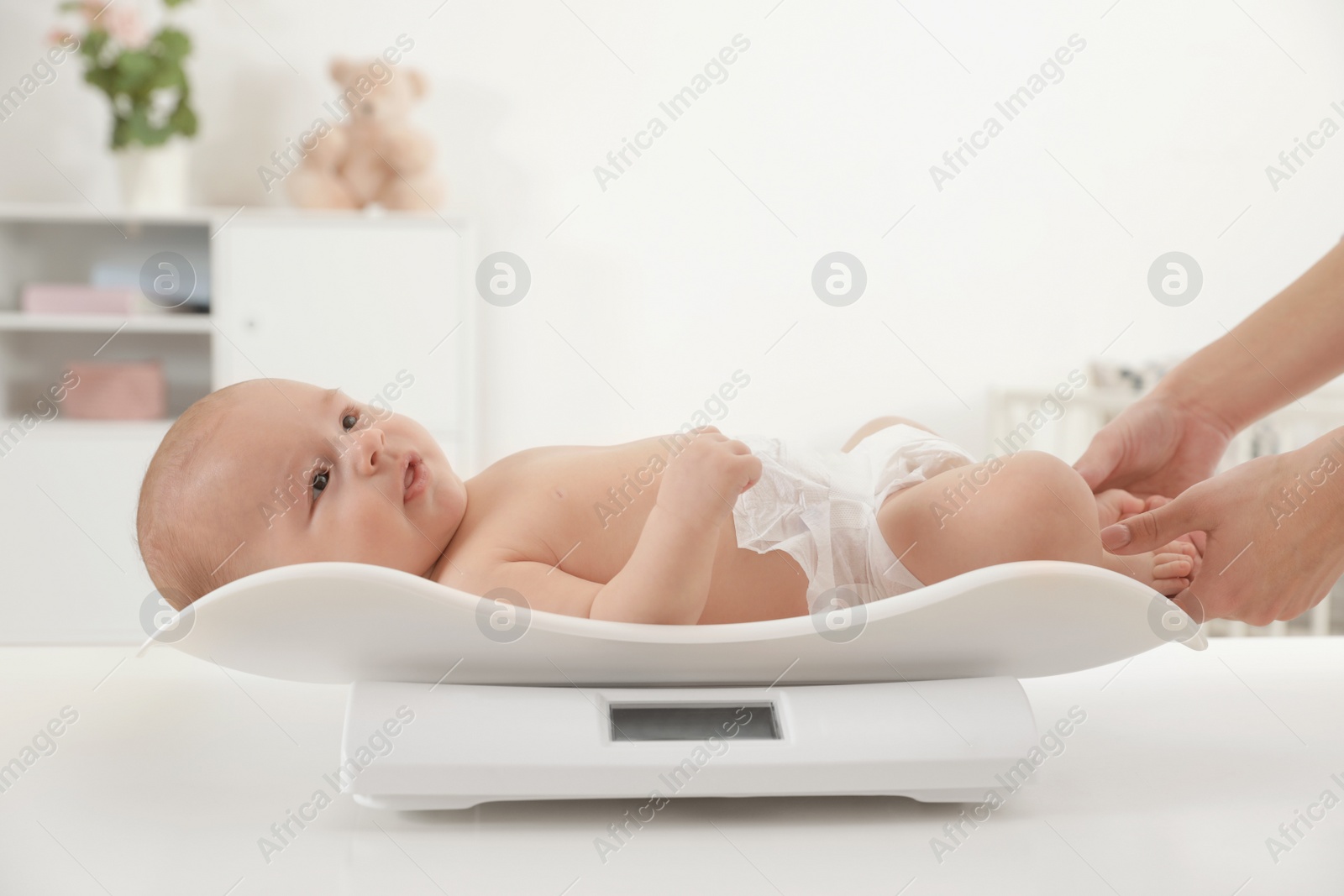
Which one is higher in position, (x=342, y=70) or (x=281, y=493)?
(x=281, y=493)

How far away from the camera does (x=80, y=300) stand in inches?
107

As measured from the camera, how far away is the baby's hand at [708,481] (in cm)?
67

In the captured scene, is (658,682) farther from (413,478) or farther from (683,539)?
(413,478)

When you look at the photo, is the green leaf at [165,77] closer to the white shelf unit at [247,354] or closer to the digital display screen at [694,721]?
the white shelf unit at [247,354]

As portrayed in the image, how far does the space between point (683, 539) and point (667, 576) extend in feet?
0.09

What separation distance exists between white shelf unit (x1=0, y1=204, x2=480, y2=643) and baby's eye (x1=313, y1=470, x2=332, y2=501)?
74.7 inches

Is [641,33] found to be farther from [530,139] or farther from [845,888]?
[845,888]

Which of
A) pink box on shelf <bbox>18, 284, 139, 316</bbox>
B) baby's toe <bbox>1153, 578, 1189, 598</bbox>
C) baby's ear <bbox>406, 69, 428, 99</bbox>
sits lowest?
pink box on shelf <bbox>18, 284, 139, 316</bbox>

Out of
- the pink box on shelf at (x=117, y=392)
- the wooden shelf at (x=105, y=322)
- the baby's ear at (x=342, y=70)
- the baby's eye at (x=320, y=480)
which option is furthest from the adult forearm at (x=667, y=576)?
the baby's ear at (x=342, y=70)

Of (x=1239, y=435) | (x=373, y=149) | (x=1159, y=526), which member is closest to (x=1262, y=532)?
(x=1159, y=526)

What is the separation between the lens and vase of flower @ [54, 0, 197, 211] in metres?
2.71

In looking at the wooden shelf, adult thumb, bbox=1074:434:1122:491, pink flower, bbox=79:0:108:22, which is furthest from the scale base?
pink flower, bbox=79:0:108:22

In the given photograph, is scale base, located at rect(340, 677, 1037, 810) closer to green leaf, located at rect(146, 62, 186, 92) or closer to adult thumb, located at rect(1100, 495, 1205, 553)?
adult thumb, located at rect(1100, 495, 1205, 553)

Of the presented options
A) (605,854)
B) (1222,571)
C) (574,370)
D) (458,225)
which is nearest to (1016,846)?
(605,854)
